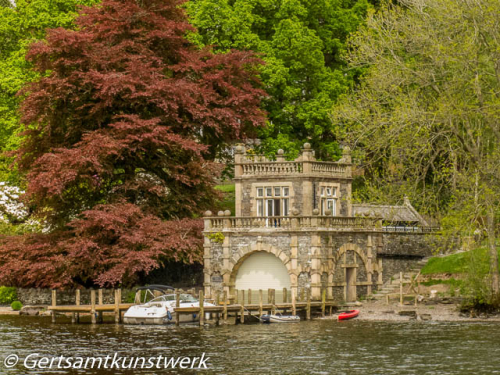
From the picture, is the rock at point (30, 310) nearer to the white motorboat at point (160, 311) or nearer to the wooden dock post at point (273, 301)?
the white motorboat at point (160, 311)

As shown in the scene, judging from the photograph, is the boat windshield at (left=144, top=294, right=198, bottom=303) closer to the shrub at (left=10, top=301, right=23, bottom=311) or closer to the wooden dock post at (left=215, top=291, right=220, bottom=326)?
the wooden dock post at (left=215, top=291, right=220, bottom=326)

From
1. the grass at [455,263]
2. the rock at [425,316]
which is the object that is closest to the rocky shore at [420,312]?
the rock at [425,316]

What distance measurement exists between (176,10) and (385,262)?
67.2ft

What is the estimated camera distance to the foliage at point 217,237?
206ft

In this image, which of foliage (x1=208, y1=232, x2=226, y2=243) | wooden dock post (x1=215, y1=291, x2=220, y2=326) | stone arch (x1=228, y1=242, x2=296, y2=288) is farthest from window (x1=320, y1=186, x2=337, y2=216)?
wooden dock post (x1=215, y1=291, x2=220, y2=326)

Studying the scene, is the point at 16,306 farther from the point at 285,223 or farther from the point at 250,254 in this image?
the point at 285,223

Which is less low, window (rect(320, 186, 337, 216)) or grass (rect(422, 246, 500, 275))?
window (rect(320, 186, 337, 216))

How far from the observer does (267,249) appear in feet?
203

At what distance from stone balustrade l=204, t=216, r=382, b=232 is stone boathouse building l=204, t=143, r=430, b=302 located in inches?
2.2

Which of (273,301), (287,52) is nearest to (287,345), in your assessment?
(273,301)

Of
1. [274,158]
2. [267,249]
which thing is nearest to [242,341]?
[267,249]

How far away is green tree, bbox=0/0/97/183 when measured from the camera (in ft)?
242

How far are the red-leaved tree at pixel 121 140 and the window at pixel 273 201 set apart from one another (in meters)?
4.15

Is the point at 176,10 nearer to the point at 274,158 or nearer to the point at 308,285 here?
the point at 274,158
